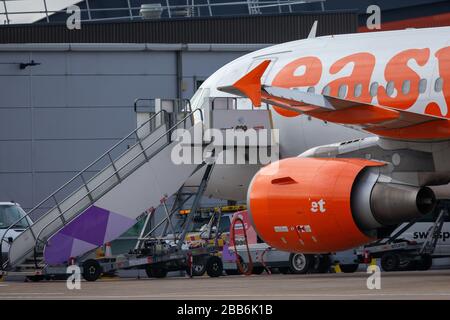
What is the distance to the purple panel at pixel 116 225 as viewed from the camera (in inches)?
982

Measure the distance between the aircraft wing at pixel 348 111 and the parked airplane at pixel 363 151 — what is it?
0.02m

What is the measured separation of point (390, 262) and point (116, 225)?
6.98 m

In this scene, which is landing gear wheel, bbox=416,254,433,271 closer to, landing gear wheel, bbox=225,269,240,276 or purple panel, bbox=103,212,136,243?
landing gear wheel, bbox=225,269,240,276

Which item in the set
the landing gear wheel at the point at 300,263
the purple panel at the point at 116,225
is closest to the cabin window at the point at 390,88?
the landing gear wheel at the point at 300,263

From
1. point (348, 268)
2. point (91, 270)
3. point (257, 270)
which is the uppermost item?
point (91, 270)

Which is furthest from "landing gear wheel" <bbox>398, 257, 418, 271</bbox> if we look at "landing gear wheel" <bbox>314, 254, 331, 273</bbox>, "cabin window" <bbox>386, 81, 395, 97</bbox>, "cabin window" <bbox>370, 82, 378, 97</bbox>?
"cabin window" <bbox>386, 81, 395, 97</bbox>

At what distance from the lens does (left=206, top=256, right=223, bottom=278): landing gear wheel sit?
26.3 metres

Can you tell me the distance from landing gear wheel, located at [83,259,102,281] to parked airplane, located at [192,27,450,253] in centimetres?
590

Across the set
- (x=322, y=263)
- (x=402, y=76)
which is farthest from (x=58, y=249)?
(x=402, y=76)

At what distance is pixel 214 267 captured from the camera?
2642 cm

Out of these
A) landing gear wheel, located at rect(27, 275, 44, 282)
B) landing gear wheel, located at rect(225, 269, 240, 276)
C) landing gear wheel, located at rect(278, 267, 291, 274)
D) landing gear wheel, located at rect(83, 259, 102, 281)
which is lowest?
landing gear wheel, located at rect(225, 269, 240, 276)

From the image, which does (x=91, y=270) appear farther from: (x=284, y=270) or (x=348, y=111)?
(x=348, y=111)

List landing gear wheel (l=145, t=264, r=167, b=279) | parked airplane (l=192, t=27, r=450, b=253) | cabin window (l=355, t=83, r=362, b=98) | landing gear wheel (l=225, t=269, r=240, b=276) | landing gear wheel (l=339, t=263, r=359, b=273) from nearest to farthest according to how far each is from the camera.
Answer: parked airplane (l=192, t=27, r=450, b=253) → cabin window (l=355, t=83, r=362, b=98) → landing gear wheel (l=145, t=264, r=167, b=279) → landing gear wheel (l=339, t=263, r=359, b=273) → landing gear wheel (l=225, t=269, r=240, b=276)

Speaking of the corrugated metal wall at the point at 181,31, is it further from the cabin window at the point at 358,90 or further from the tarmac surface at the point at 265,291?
the tarmac surface at the point at 265,291
